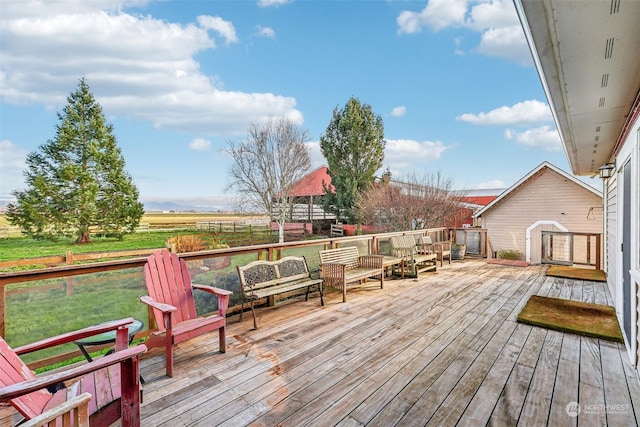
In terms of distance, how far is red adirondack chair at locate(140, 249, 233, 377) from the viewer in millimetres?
2463

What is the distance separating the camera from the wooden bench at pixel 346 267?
4457 mm

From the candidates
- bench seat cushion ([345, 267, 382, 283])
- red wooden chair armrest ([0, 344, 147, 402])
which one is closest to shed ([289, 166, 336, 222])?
bench seat cushion ([345, 267, 382, 283])

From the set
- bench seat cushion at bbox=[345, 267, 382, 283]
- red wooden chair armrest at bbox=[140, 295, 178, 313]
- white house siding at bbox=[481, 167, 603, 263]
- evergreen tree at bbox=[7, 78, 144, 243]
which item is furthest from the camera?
evergreen tree at bbox=[7, 78, 144, 243]

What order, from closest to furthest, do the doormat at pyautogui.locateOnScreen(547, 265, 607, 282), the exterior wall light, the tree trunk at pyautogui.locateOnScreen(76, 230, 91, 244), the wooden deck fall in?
the wooden deck < the exterior wall light < the doormat at pyautogui.locateOnScreen(547, 265, 607, 282) < the tree trunk at pyautogui.locateOnScreen(76, 230, 91, 244)

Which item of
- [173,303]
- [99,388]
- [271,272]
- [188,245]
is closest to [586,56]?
[99,388]

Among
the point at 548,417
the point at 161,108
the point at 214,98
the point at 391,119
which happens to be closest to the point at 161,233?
the point at 161,108

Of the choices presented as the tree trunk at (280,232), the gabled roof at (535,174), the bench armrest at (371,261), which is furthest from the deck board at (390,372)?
the tree trunk at (280,232)

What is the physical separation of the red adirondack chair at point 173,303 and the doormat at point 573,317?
356cm

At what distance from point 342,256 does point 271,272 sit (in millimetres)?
1475

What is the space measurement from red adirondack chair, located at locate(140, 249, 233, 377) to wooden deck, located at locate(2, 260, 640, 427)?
10.7 inches

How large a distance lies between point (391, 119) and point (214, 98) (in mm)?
10874

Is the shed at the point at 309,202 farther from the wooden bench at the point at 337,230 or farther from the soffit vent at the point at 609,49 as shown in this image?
the soffit vent at the point at 609,49

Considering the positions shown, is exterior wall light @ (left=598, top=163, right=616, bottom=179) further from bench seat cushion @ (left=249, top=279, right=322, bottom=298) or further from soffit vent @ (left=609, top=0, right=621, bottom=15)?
bench seat cushion @ (left=249, top=279, right=322, bottom=298)

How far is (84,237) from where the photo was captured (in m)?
15.9
